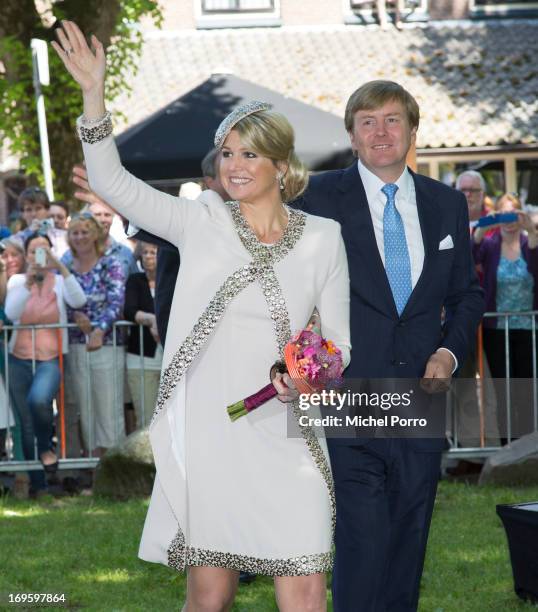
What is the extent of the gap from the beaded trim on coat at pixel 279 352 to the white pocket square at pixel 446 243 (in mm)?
1056

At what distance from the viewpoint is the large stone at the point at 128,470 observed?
10.0m

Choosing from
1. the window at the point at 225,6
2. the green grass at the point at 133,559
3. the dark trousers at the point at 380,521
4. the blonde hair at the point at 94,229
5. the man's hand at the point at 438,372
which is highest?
the window at the point at 225,6

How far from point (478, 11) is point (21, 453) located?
66.4 ft

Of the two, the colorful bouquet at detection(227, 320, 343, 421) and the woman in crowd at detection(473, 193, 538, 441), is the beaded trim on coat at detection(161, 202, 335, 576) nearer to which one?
the colorful bouquet at detection(227, 320, 343, 421)

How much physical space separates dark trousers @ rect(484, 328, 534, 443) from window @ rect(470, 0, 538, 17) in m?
18.5

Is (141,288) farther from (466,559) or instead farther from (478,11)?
(478,11)

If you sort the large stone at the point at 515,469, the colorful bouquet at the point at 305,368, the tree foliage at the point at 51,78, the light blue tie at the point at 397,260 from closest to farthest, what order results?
the colorful bouquet at the point at 305,368, the light blue tie at the point at 397,260, the large stone at the point at 515,469, the tree foliage at the point at 51,78

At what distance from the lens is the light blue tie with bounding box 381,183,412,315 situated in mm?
5320

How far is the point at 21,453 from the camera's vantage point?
34.5 ft

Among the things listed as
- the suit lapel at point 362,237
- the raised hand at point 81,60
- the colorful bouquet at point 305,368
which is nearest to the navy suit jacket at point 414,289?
the suit lapel at point 362,237

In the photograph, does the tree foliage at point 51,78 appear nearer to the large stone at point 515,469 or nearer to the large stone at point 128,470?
the large stone at point 128,470

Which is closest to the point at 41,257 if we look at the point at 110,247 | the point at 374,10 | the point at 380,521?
the point at 110,247

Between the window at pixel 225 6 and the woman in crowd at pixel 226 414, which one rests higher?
the window at pixel 225 6

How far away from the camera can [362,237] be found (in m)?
5.32
